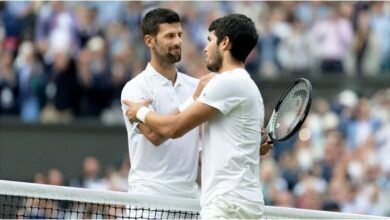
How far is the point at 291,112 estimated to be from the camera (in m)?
9.59

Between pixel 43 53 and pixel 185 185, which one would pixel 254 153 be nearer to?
pixel 185 185

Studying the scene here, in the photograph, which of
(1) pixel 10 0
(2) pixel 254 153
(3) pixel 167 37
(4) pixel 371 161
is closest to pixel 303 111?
(2) pixel 254 153

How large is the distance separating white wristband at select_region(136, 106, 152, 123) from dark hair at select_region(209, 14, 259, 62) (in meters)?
0.72

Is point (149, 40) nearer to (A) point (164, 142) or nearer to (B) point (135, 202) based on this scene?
(A) point (164, 142)

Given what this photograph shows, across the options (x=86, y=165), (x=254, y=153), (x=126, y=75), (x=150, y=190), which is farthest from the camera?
(x=126, y=75)

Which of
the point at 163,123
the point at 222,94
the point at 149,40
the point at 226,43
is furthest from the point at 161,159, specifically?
the point at 226,43

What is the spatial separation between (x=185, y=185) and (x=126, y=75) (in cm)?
1081

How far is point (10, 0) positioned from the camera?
72.4 feet

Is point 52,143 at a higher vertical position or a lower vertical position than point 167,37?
lower

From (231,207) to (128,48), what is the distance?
12090mm

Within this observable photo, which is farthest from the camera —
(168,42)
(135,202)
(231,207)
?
(168,42)

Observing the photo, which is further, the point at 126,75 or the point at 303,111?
the point at 126,75

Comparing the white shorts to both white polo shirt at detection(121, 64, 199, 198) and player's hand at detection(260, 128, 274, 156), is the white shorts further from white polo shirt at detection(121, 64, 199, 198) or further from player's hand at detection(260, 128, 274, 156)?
white polo shirt at detection(121, 64, 199, 198)

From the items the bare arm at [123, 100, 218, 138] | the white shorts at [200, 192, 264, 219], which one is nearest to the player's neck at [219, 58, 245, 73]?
the bare arm at [123, 100, 218, 138]
